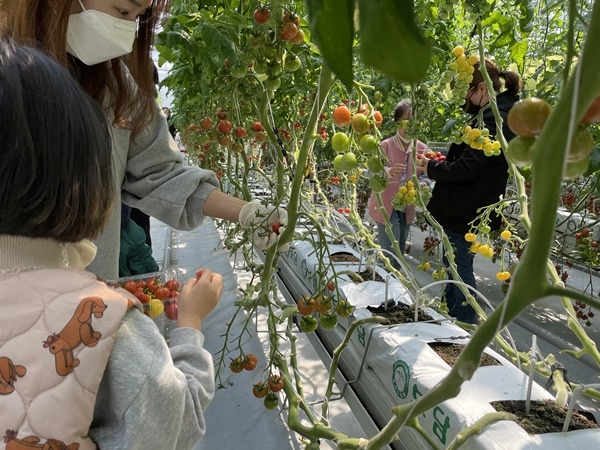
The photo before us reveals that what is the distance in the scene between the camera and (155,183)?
3.83 feet

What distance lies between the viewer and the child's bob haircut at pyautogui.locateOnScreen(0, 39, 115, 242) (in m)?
0.61

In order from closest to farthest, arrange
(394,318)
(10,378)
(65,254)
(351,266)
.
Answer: (10,378), (65,254), (394,318), (351,266)

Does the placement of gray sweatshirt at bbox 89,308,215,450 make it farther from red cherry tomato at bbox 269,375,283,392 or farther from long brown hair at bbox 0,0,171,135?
long brown hair at bbox 0,0,171,135

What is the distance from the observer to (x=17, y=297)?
621 mm

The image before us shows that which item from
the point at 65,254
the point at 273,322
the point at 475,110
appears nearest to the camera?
the point at 65,254

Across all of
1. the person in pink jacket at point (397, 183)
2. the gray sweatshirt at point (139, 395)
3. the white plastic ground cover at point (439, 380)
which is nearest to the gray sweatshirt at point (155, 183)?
the gray sweatshirt at point (139, 395)

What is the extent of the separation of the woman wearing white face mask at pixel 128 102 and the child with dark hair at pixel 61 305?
344 mm

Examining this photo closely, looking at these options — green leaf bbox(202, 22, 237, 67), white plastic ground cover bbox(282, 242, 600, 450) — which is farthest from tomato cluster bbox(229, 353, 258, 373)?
green leaf bbox(202, 22, 237, 67)

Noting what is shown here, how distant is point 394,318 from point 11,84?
118 centimetres

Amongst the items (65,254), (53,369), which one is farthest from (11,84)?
(53,369)

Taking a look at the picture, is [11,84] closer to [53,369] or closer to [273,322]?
[53,369]

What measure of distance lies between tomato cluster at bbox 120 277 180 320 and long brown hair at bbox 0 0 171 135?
1.39 feet

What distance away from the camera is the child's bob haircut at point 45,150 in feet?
1.99

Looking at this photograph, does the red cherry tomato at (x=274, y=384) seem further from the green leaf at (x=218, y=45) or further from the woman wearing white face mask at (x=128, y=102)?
the green leaf at (x=218, y=45)
